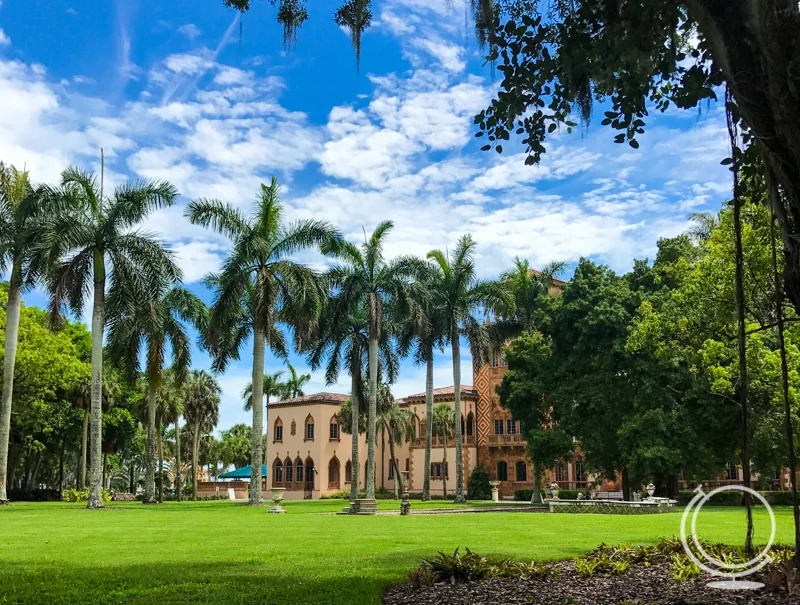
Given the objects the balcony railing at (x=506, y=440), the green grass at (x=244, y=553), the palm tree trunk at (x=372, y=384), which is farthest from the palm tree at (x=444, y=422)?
the green grass at (x=244, y=553)

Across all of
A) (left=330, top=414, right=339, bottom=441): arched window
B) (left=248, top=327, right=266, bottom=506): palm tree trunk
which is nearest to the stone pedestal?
(left=248, top=327, right=266, bottom=506): palm tree trunk

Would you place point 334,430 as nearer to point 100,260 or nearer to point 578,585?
→ point 100,260

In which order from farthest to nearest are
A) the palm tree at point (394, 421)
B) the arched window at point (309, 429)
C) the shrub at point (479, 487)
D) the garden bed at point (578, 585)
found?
the arched window at point (309, 429) → the shrub at point (479, 487) → the palm tree at point (394, 421) → the garden bed at point (578, 585)

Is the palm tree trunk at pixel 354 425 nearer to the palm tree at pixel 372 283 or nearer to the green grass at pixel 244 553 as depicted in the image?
the palm tree at pixel 372 283

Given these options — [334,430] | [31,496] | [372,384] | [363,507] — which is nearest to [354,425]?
[372,384]

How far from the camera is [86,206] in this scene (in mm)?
29656

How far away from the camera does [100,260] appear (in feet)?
96.0

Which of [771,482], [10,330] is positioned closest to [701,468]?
[771,482]

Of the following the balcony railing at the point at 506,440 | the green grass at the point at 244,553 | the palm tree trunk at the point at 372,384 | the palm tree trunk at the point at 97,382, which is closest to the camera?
the green grass at the point at 244,553

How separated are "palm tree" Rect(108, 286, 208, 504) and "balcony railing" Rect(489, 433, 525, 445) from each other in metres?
24.8

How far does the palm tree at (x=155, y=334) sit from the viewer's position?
30016 mm

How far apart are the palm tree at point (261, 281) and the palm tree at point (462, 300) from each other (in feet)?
28.8

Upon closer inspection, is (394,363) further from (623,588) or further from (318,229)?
(623,588)

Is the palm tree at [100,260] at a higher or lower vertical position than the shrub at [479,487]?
higher
